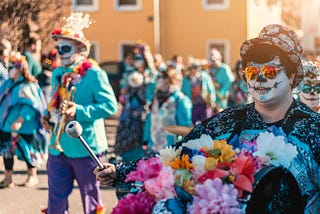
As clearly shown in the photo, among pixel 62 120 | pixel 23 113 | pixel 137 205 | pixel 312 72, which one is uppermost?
pixel 312 72

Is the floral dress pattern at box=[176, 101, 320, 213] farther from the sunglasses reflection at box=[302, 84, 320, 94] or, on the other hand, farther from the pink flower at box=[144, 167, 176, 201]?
the sunglasses reflection at box=[302, 84, 320, 94]

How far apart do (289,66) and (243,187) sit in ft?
3.97

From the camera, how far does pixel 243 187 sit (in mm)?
3764

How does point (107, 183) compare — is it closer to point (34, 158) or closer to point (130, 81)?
point (34, 158)

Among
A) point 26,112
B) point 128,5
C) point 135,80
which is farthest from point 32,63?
point 128,5

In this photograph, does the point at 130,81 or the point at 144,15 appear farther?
the point at 144,15

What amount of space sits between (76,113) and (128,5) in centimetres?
2406

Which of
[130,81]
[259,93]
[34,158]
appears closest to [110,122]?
[130,81]

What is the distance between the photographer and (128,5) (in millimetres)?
31062

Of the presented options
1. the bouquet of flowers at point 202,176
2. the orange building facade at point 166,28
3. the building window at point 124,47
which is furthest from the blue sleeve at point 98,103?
the building window at point 124,47

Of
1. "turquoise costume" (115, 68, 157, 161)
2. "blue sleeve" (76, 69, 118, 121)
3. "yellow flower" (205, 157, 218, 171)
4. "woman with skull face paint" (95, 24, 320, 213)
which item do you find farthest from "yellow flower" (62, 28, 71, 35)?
"turquoise costume" (115, 68, 157, 161)

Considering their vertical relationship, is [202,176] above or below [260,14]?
above

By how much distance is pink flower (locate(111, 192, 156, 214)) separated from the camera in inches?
154

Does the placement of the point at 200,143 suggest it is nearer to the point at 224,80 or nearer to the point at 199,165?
the point at 199,165
